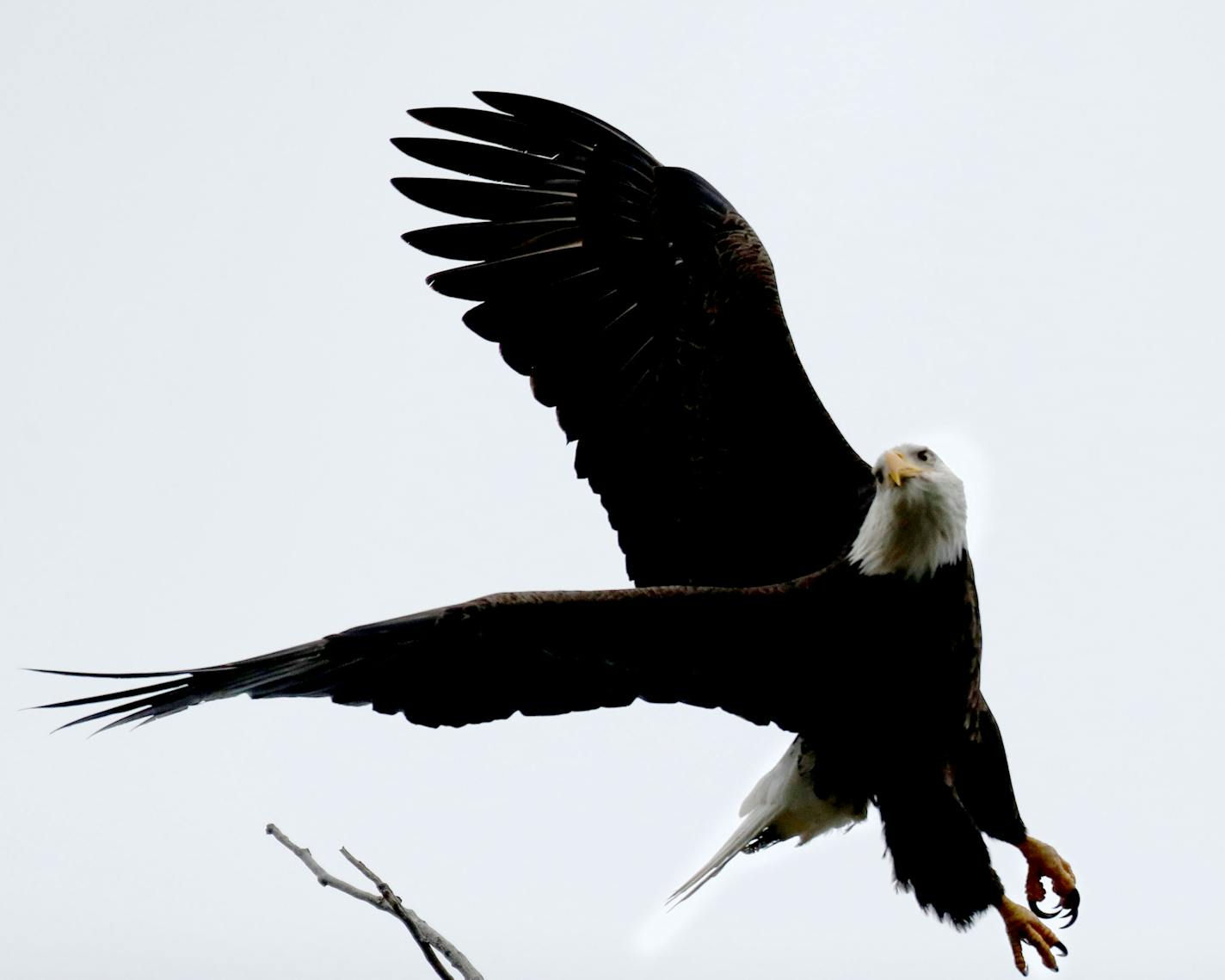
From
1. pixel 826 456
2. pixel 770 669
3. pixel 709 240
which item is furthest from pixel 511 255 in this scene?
pixel 770 669

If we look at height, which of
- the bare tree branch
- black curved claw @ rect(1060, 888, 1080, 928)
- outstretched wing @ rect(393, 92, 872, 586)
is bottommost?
black curved claw @ rect(1060, 888, 1080, 928)

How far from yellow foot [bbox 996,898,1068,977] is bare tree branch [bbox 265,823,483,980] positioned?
87.3 inches

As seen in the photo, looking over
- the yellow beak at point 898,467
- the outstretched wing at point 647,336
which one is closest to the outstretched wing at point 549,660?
the yellow beak at point 898,467

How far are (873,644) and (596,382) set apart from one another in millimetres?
1408

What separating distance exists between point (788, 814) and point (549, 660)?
1.20 meters

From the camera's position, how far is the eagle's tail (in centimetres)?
508

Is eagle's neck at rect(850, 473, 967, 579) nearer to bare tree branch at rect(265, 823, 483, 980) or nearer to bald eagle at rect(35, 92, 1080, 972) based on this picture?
bald eagle at rect(35, 92, 1080, 972)

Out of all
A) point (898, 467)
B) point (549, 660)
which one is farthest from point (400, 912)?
point (898, 467)

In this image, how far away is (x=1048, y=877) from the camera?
5.13m

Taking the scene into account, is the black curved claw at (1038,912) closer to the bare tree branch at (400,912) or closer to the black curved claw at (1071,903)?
the black curved claw at (1071,903)

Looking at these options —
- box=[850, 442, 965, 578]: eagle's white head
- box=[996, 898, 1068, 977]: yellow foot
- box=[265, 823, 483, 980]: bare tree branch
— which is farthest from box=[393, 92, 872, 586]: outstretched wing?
box=[265, 823, 483, 980]: bare tree branch

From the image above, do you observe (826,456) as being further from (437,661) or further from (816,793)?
(437,661)

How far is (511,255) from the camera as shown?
5.62 m

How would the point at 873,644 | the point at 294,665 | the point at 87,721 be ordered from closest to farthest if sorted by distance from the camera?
1. the point at 87,721
2. the point at 294,665
3. the point at 873,644
